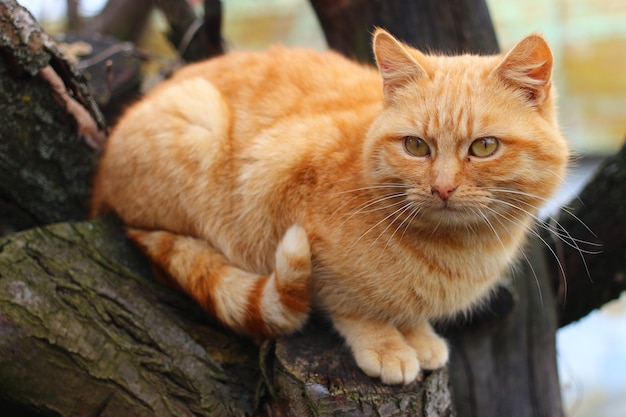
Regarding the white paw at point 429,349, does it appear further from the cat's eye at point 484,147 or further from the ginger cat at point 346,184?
the cat's eye at point 484,147

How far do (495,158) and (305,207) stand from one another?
701 millimetres

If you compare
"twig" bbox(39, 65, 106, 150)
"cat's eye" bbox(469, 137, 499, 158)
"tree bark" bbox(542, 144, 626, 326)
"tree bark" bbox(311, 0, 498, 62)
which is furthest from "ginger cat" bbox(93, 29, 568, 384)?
"tree bark" bbox(542, 144, 626, 326)

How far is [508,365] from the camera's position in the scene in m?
2.72

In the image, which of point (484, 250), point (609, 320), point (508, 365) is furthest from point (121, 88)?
point (609, 320)

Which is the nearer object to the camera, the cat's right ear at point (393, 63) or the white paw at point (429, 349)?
the cat's right ear at point (393, 63)

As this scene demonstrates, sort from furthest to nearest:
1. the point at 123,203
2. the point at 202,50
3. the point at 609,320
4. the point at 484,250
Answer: the point at 609,320
the point at 202,50
the point at 123,203
the point at 484,250

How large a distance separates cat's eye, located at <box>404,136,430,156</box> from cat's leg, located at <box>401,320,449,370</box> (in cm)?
73

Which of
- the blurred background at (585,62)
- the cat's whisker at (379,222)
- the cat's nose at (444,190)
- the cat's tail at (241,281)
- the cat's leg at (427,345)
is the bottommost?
the blurred background at (585,62)

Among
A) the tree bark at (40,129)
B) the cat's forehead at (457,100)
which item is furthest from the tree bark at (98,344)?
the cat's forehead at (457,100)

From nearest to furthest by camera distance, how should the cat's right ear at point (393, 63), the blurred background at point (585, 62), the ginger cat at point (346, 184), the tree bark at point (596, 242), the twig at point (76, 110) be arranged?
the ginger cat at point (346, 184), the cat's right ear at point (393, 63), the twig at point (76, 110), the tree bark at point (596, 242), the blurred background at point (585, 62)

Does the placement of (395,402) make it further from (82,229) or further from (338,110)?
(82,229)

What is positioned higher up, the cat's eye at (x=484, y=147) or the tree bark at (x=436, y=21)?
the cat's eye at (x=484, y=147)

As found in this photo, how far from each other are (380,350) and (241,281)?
0.55m

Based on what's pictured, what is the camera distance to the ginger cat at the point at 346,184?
73.7 inches
